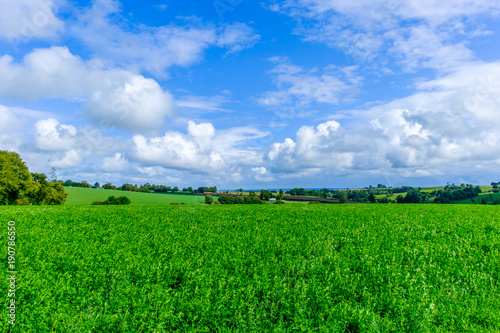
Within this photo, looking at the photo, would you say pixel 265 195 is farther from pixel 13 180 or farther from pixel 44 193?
pixel 13 180

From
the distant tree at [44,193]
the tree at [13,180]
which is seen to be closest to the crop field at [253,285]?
the tree at [13,180]

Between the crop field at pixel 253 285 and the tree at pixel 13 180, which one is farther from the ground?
the tree at pixel 13 180

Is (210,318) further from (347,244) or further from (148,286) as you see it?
(347,244)

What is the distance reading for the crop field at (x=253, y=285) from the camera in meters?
6.23

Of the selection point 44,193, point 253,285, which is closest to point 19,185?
point 44,193

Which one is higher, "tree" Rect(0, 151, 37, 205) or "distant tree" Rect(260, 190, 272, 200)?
"tree" Rect(0, 151, 37, 205)

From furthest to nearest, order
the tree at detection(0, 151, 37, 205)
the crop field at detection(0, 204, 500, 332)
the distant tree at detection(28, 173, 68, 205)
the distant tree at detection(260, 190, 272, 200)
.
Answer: the distant tree at detection(260, 190, 272, 200)
the distant tree at detection(28, 173, 68, 205)
the tree at detection(0, 151, 37, 205)
the crop field at detection(0, 204, 500, 332)

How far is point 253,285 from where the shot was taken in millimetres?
7754

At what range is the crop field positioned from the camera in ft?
20.5

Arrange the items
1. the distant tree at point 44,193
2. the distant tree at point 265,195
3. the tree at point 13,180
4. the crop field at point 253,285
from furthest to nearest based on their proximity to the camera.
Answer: the distant tree at point 265,195, the distant tree at point 44,193, the tree at point 13,180, the crop field at point 253,285

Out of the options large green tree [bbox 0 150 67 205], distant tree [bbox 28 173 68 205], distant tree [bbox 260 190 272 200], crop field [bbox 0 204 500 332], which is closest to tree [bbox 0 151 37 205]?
large green tree [bbox 0 150 67 205]

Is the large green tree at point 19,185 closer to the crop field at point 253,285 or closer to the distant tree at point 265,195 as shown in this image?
the distant tree at point 265,195

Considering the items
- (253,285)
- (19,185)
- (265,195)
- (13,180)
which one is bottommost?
(265,195)

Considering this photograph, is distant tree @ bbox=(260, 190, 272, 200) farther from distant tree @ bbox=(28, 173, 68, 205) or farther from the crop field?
the crop field
